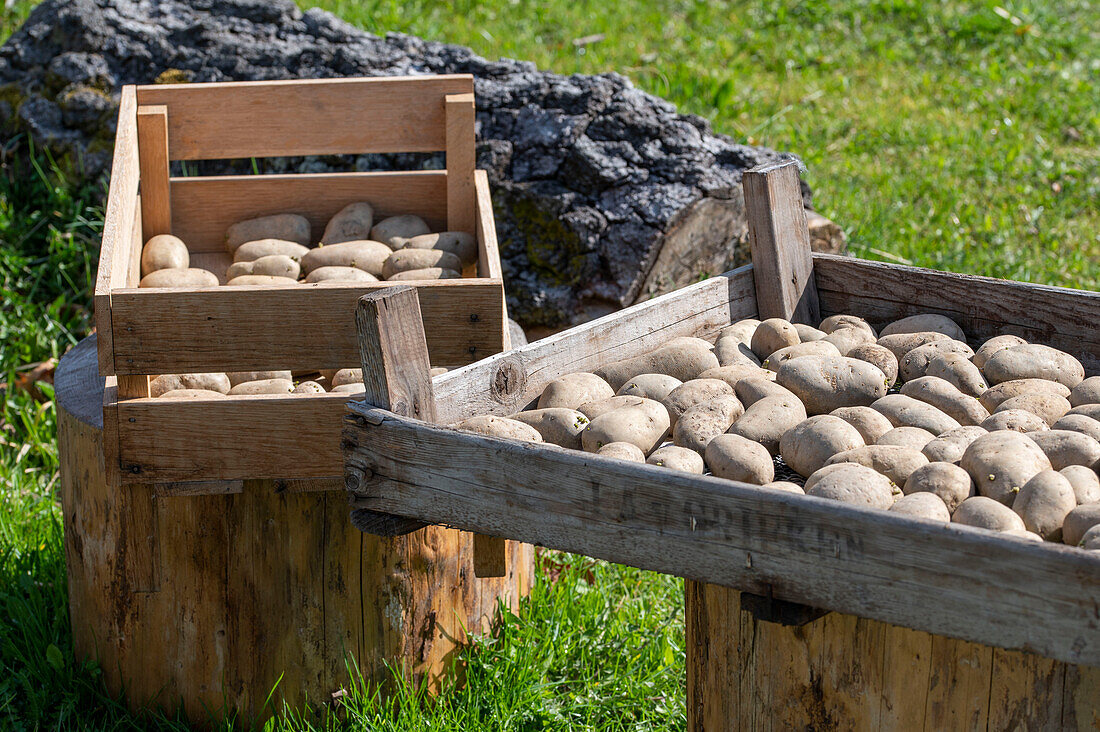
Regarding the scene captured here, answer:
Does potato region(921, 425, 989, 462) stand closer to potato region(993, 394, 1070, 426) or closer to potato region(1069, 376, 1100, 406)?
potato region(993, 394, 1070, 426)

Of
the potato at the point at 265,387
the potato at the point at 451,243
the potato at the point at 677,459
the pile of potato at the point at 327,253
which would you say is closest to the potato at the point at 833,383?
the potato at the point at 677,459

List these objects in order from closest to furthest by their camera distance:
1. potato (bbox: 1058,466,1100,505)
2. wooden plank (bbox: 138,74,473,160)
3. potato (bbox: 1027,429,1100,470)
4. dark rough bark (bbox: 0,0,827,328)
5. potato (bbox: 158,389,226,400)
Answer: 1. potato (bbox: 1058,466,1100,505)
2. potato (bbox: 1027,429,1100,470)
3. potato (bbox: 158,389,226,400)
4. wooden plank (bbox: 138,74,473,160)
5. dark rough bark (bbox: 0,0,827,328)

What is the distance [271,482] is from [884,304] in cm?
160

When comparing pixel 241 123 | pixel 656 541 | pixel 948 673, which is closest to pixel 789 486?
pixel 656 541

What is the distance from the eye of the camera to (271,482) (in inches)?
111

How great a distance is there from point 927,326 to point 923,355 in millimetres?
183

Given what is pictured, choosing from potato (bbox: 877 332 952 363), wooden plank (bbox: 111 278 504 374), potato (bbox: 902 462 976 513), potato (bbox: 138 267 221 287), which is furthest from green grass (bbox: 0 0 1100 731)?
potato (bbox: 902 462 976 513)

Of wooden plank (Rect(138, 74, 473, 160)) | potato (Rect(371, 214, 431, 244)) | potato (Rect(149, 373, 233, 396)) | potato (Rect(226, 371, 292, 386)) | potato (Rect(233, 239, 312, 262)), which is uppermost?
wooden plank (Rect(138, 74, 473, 160))

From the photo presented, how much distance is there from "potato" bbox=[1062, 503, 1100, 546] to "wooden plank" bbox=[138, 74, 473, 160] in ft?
8.16

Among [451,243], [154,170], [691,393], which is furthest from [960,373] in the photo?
[154,170]

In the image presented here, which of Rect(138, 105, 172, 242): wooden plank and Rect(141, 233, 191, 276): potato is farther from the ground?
Rect(138, 105, 172, 242): wooden plank

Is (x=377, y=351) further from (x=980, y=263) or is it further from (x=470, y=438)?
(x=980, y=263)

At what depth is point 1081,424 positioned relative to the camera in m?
1.94

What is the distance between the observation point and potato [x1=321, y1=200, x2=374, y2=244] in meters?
3.61
